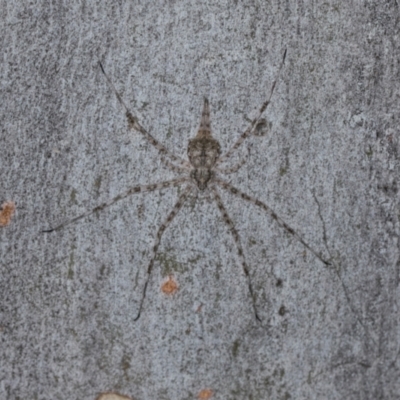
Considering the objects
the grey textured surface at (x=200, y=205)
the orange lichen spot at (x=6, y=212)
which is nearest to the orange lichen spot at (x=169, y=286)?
the grey textured surface at (x=200, y=205)

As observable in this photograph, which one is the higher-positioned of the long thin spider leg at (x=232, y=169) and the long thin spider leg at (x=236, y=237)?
the long thin spider leg at (x=232, y=169)

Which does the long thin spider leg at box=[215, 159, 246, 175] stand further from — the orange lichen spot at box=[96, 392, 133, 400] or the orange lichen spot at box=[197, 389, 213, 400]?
the orange lichen spot at box=[96, 392, 133, 400]

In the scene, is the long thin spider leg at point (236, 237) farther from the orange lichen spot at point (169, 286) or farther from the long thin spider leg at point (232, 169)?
the orange lichen spot at point (169, 286)

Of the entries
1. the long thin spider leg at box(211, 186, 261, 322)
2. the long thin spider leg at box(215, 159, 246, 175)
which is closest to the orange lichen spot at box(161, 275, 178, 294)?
the long thin spider leg at box(211, 186, 261, 322)

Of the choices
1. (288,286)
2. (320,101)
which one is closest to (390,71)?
(320,101)

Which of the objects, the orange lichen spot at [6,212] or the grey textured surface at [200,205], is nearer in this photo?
the grey textured surface at [200,205]

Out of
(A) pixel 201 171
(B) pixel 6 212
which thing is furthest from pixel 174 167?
(B) pixel 6 212
